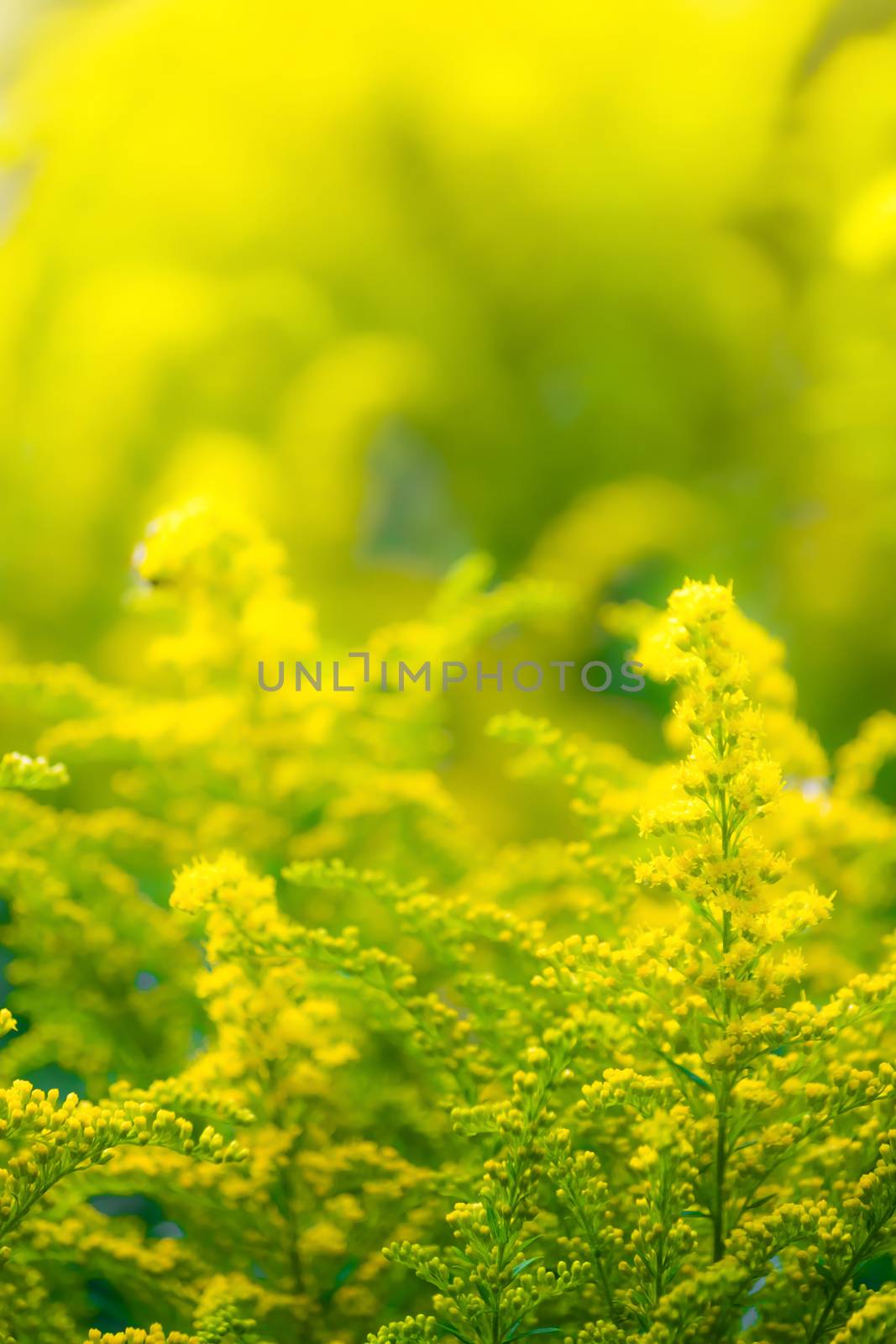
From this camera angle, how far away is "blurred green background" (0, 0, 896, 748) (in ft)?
3.56

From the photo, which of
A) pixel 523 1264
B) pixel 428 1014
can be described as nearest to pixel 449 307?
pixel 428 1014

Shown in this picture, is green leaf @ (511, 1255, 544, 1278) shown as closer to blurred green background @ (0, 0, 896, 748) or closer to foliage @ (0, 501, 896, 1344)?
foliage @ (0, 501, 896, 1344)

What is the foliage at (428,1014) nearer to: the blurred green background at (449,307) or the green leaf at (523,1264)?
the green leaf at (523,1264)

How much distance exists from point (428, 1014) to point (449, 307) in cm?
75

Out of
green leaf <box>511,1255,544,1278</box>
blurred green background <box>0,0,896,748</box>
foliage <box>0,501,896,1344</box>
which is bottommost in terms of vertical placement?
green leaf <box>511,1255,544,1278</box>

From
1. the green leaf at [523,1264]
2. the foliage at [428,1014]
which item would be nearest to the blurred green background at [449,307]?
the foliage at [428,1014]

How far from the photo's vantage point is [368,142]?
113 cm

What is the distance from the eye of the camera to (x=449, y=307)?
1.15m

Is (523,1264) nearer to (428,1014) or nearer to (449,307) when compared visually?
(428,1014)

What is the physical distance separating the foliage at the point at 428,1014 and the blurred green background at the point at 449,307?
249mm

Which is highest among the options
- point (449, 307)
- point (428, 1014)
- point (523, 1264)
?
point (449, 307)

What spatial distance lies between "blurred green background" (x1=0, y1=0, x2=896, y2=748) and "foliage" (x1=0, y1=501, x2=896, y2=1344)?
0.82 feet

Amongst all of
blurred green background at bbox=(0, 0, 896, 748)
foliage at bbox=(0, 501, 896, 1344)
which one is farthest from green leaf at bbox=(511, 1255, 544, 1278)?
blurred green background at bbox=(0, 0, 896, 748)

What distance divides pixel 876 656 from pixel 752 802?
668 millimetres
